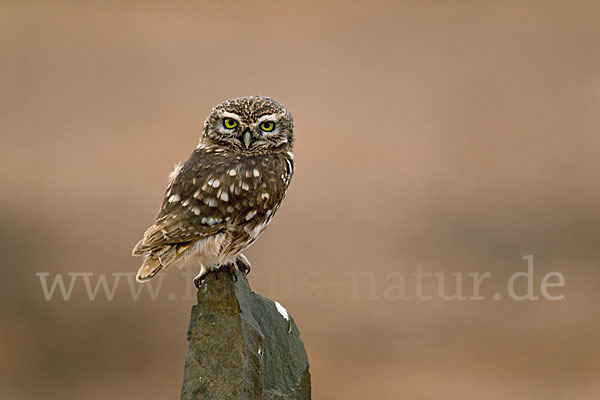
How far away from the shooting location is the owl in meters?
3.33

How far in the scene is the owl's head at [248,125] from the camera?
11.2ft

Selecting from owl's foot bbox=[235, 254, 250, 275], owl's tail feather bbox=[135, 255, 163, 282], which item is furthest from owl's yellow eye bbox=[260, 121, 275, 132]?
owl's tail feather bbox=[135, 255, 163, 282]

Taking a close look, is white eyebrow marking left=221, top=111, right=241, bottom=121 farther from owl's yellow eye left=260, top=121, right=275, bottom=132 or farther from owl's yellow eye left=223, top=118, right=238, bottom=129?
owl's yellow eye left=260, top=121, right=275, bottom=132

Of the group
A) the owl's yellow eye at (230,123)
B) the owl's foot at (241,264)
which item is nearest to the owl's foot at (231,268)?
the owl's foot at (241,264)

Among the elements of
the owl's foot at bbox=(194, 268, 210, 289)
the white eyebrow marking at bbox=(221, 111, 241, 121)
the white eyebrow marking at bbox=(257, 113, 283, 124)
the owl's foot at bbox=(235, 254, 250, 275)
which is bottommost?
the owl's foot at bbox=(194, 268, 210, 289)

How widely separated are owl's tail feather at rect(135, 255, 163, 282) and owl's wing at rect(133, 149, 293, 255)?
5cm

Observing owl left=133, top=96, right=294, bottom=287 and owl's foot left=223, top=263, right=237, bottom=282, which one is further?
owl's foot left=223, top=263, right=237, bottom=282

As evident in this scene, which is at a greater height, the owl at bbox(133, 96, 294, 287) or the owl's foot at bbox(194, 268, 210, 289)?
the owl at bbox(133, 96, 294, 287)

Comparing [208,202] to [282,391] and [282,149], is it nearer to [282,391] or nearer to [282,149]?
[282,149]

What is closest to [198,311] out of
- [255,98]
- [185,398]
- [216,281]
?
[216,281]

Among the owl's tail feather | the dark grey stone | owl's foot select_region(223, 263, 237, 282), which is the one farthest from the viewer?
owl's foot select_region(223, 263, 237, 282)

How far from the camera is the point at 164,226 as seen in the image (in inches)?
131

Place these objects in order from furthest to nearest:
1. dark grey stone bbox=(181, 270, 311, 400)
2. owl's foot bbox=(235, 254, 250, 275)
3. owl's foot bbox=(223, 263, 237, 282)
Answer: owl's foot bbox=(235, 254, 250, 275)
owl's foot bbox=(223, 263, 237, 282)
dark grey stone bbox=(181, 270, 311, 400)

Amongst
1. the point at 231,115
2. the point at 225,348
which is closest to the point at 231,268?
the point at 225,348
